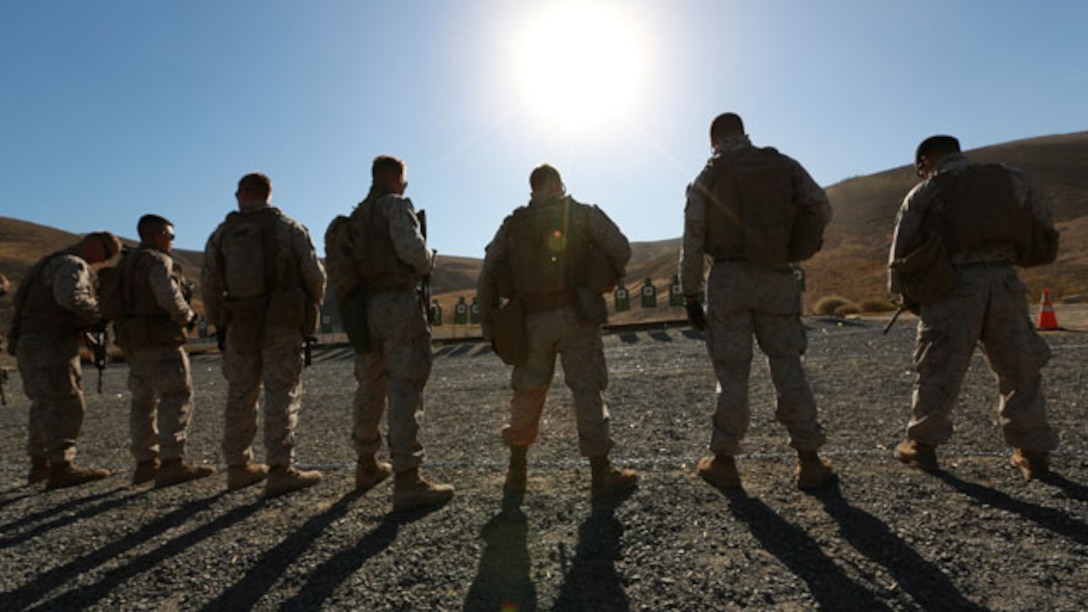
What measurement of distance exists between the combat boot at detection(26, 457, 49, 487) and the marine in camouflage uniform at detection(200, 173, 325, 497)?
2.44 m

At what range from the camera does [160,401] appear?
5102 millimetres

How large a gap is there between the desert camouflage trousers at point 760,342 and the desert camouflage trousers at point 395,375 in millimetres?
2024

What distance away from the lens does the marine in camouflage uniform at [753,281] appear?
3809 mm

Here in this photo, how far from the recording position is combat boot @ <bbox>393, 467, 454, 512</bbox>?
379 cm

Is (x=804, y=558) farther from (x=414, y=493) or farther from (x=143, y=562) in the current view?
(x=143, y=562)

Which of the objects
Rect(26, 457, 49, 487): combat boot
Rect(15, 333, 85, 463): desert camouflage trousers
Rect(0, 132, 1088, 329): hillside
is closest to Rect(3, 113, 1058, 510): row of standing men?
Rect(15, 333, 85, 463): desert camouflage trousers

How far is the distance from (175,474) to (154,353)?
1.06 meters

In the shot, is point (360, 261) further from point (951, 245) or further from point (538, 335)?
point (951, 245)

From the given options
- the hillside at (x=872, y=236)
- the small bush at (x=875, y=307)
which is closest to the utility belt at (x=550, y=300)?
the hillside at (x=872, y=236)

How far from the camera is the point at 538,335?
4059mm

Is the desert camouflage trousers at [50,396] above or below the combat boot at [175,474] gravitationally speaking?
above

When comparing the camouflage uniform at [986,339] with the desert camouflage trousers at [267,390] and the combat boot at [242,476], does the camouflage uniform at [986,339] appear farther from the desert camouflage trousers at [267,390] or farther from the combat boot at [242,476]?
the combat boot at [242,476]

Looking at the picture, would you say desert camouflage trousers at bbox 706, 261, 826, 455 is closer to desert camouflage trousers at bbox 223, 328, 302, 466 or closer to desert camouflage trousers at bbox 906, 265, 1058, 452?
desert camouflage trousers at bbox 906, 265, 1058, 452

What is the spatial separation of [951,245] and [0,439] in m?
11.1
